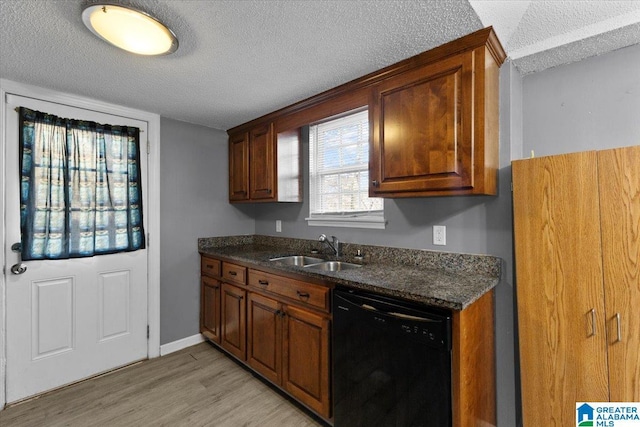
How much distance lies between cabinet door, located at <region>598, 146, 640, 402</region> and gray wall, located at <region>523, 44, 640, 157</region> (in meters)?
0.42

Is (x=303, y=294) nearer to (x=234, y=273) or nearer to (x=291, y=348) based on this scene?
(x=291, y=348)

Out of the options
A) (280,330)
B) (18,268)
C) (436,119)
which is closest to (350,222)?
(280,330)

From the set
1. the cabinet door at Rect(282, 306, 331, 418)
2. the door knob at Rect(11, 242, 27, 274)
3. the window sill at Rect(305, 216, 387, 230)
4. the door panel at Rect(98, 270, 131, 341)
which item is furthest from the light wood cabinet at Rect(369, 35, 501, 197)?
the door knob at Rect(11, 242, 27, 274)

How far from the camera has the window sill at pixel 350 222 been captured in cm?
228

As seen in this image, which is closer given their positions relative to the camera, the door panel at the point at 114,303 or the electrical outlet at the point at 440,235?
the electrical outlet at the point at 440,235

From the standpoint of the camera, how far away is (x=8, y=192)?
209 cm

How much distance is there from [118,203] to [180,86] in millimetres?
1169

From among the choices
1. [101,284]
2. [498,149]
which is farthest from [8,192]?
[498,149]

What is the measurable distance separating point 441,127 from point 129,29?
64.0 inches

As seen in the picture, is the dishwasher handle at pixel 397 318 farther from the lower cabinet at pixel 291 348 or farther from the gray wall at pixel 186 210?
the gray wall at pixel 186 210

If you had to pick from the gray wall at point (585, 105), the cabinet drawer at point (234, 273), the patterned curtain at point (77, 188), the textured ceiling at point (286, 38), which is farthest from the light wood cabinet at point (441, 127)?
the patterned curtain at point (77, 188)

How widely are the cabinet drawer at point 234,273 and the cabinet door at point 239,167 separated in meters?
0.75

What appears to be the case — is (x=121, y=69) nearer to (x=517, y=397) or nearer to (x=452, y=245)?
(x=452, y=245)

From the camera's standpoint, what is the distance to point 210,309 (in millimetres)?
2922
